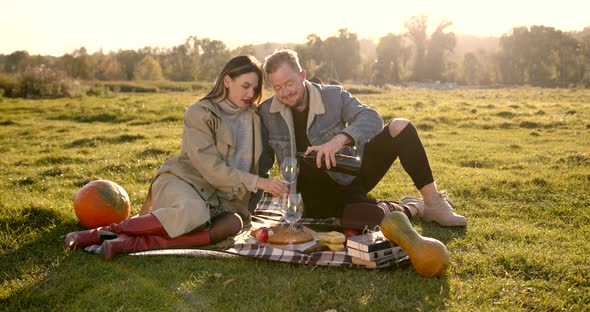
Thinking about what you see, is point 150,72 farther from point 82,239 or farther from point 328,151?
point 328,151

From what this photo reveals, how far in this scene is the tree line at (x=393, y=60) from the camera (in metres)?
68.2

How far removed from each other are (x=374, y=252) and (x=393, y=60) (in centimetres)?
7542

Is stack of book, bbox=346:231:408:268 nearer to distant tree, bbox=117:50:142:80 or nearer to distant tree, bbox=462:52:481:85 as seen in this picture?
distant tree, bbox=117:50:142:80

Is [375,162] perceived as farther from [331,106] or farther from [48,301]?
[48,301]

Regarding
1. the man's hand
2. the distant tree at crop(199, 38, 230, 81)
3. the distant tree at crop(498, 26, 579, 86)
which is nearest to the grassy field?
the man's hand

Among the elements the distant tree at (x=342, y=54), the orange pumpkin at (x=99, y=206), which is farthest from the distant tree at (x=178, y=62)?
the orange pumpkin at (x=99, y=206)

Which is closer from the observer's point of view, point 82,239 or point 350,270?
point 350,270

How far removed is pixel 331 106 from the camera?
5.85 metres

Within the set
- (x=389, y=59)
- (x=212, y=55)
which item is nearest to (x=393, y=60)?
(x=389, y=59)

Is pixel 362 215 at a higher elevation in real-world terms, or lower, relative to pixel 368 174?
lower

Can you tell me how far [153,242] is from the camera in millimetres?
5137

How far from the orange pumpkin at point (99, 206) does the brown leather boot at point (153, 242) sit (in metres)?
0.74

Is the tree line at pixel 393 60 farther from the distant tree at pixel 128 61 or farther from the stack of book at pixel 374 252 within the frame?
the stack of book at pixel 374 252

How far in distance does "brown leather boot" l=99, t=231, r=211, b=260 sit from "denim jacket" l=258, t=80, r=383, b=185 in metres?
1.11
